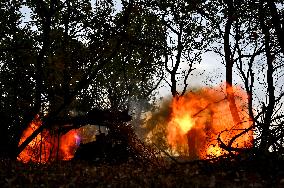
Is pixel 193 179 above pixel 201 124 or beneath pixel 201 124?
beneath

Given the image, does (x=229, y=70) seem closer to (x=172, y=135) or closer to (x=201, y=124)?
(x=201, y=124)

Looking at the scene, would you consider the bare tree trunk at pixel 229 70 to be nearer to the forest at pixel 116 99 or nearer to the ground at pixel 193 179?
the forest at pixel 116 99

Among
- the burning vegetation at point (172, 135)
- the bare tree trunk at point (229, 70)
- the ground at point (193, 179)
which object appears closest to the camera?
the ground at point (193, 179)

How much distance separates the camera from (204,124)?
51.6 m

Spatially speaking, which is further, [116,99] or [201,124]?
[201,124]

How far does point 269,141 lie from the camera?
806 centimetres

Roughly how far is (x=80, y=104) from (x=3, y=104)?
28.0ft

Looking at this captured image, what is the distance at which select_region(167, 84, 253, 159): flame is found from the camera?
22.9 metres

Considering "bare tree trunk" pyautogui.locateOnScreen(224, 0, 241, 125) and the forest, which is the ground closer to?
the forest

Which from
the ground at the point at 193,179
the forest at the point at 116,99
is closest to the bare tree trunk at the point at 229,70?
the forest at the point at 116,99

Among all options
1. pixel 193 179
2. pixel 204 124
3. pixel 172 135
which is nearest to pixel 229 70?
pixel 193 179

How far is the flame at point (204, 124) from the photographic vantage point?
75.0 feet

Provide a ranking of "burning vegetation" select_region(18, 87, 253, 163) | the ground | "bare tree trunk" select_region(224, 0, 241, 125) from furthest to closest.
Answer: "bare tree trunk" select_region(224, 0, 241, 125) < "burning vegetation" select_region(18, 87, 253, 163) < the ground

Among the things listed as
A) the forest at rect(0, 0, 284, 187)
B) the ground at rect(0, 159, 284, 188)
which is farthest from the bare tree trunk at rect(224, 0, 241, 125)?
the ground at rect(0, 159, 284, 188)
